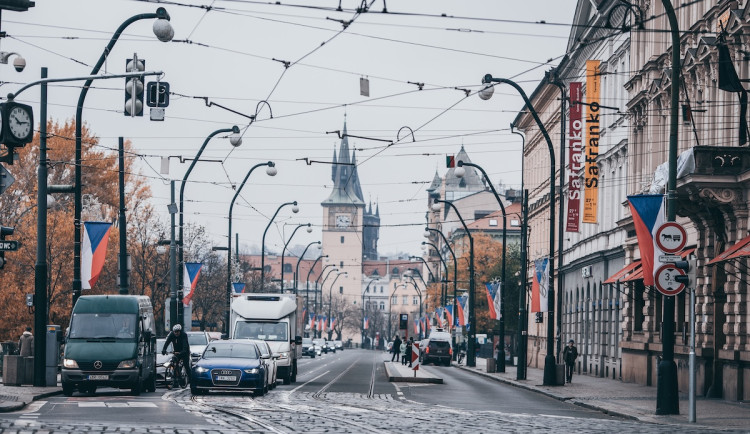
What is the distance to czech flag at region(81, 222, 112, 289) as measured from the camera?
35.6 meters

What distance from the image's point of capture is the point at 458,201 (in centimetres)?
18038

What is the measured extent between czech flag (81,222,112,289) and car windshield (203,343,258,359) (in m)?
3.79

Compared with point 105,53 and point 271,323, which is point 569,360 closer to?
point 271,323

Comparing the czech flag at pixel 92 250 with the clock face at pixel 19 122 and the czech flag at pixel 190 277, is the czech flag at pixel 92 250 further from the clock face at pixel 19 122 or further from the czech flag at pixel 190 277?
the czech flag at pixel 190 277

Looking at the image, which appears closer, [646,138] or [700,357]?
[700,357]

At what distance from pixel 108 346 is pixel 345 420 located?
11.3m

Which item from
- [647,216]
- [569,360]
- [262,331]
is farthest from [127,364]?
[569,360]

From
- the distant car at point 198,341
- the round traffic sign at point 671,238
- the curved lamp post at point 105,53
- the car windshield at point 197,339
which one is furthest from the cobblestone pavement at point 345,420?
the car windshield at point 197,339

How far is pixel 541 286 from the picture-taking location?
46.9 m

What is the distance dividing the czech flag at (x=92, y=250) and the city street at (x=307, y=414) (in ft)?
10.4

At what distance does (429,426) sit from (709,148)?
1474 centimetres

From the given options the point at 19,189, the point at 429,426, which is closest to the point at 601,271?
the point at 19,189

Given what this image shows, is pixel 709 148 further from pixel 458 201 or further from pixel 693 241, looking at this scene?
pixel 458 201

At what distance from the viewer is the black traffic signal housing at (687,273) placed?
2611 centimetres
